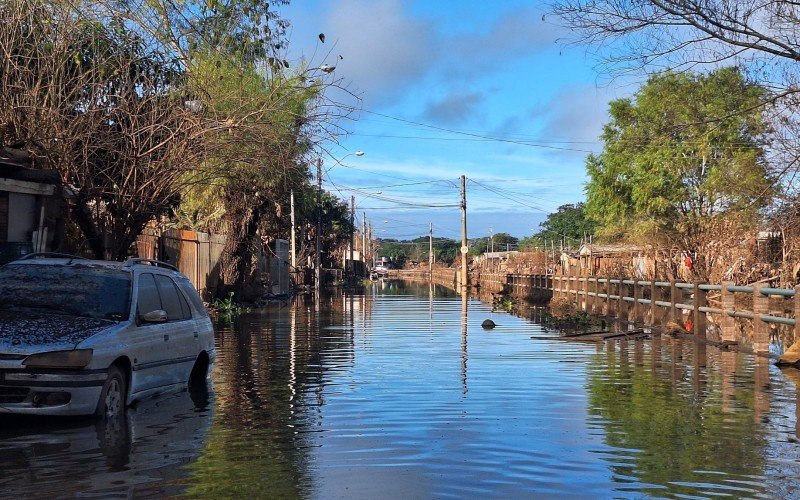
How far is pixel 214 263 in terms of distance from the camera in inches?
1332

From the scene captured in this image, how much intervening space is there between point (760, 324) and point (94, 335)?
11980 millimetres

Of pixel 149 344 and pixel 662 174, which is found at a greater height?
pixel 662 174

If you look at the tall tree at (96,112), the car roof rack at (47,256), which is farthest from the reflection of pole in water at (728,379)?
the tall tree at (96,112)

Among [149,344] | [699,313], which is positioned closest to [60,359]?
[149,344]

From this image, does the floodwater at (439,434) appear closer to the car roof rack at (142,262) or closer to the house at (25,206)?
the car roof rack at (142,262)

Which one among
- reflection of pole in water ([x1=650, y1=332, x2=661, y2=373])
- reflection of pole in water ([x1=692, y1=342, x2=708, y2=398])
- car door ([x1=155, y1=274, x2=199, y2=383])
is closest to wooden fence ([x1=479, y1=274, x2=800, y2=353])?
reflection of pole in water ([x1=692, y1=342, x2=708, y2=398])

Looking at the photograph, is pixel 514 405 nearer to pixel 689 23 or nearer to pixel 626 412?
pixel 626 412

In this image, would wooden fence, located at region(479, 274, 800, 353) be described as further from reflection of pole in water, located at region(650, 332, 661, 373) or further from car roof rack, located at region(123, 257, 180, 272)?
car roof rack, located at region(123, 257, 180, 272)

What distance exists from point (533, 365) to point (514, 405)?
14.4 feet

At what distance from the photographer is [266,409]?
1063 centimetres

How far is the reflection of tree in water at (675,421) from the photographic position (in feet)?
24.5

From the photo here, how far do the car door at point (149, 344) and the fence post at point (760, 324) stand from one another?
10547mm

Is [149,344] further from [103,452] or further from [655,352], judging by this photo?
[655,352]

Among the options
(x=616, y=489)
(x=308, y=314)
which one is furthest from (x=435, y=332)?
(x=616, y=489)
